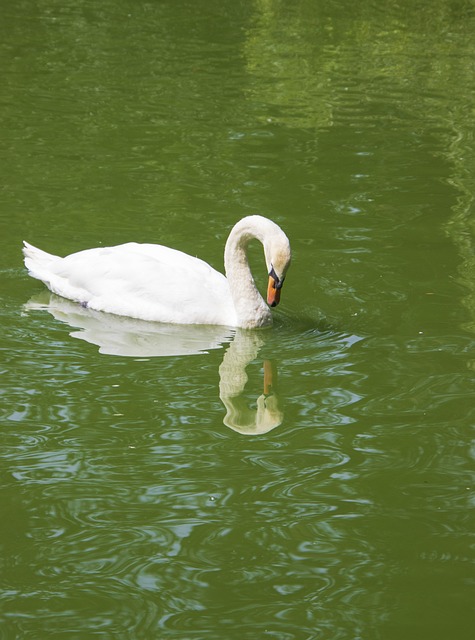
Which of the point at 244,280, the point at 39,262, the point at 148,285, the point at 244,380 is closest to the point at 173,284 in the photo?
the point at 148,285

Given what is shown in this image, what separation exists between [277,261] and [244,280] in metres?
0.63

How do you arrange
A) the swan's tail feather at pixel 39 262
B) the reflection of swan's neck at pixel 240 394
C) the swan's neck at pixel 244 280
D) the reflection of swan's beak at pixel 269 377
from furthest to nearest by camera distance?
the swan's tail feather at pixel 39 262 → the swan's neck at pixel 244 280 → the reflection of swan's beak at pixel 269 377 → the reflection of swan's neck at pixel 240 394

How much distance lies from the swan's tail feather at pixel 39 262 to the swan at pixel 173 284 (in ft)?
0.55

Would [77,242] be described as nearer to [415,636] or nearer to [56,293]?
[56,293]

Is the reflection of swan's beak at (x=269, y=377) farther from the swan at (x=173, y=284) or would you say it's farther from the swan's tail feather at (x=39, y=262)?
the swan's tail feather at (x=39, y=262)

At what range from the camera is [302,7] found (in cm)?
2294

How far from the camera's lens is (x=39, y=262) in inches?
369

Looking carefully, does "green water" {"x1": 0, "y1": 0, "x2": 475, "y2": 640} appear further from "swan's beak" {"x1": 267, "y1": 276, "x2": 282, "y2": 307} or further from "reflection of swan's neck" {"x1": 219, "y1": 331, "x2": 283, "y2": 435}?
"swan's beak" {"x1": 267, "y1": 276, "x2": 282, "y2": 307}

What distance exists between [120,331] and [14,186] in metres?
3.51

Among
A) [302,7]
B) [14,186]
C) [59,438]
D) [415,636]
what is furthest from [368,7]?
[415,636]

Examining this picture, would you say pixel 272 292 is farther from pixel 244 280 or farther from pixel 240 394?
pixel 240 394

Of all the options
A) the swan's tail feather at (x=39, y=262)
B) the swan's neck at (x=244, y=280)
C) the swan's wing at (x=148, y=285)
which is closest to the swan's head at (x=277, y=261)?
the swan's neck at (x=244, y=280)

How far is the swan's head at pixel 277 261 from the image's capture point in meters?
8.05

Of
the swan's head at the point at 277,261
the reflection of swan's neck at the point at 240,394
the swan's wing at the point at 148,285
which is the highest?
the swan's head at the point at 277,261
